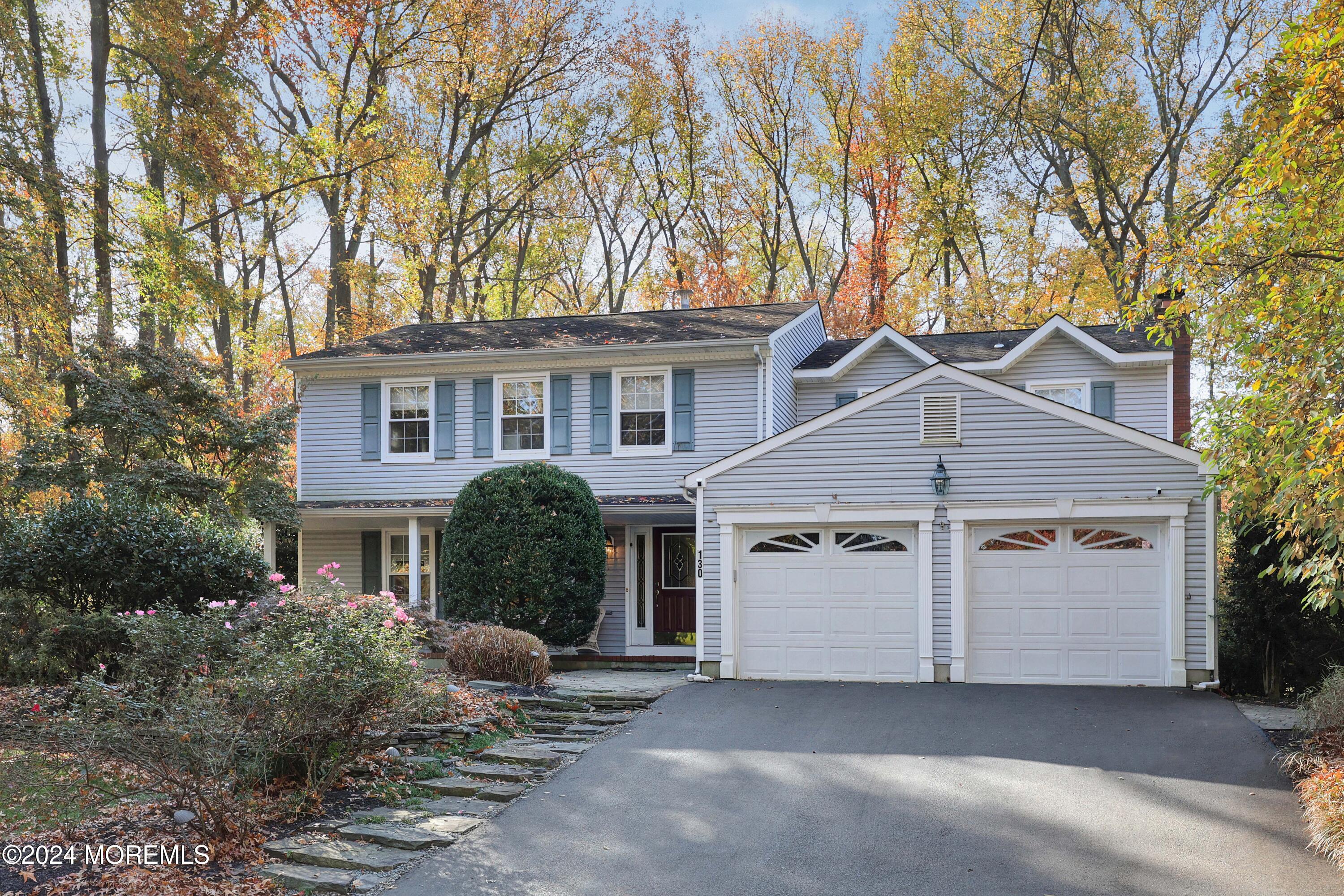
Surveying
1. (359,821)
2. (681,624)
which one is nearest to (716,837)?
(359,821)

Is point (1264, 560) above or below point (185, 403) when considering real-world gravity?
below

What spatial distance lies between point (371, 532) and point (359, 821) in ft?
38.8

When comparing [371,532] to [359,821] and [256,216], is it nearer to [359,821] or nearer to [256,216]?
[256,216]

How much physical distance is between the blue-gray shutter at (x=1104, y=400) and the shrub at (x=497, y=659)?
413 inches

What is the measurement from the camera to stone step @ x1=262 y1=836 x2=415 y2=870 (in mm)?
6352

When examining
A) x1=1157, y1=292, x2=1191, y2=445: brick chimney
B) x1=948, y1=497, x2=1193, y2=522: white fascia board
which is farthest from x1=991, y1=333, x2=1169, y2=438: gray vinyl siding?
x1=948, y1=497, x2=1193, y2=522: white fascia board

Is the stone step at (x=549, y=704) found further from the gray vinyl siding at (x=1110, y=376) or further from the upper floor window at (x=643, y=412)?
the gray vinyl siding at (x=1110, y=376)


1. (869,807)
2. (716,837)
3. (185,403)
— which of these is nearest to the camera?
(716,837)

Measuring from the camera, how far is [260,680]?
7324 millimetres

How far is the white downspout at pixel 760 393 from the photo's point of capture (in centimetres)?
1644

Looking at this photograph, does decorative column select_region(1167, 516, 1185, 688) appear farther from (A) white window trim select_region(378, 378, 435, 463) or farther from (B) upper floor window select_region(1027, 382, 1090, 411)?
(A) white window trim select_region(378, 378, 435, 463)

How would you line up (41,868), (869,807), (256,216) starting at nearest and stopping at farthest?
(41,868), (869,807), (256,216)

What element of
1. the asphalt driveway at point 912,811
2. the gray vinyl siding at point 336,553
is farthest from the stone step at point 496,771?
the gray vinyl siding at point 336,553

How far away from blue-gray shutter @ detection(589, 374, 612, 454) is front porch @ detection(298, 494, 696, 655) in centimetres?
90
